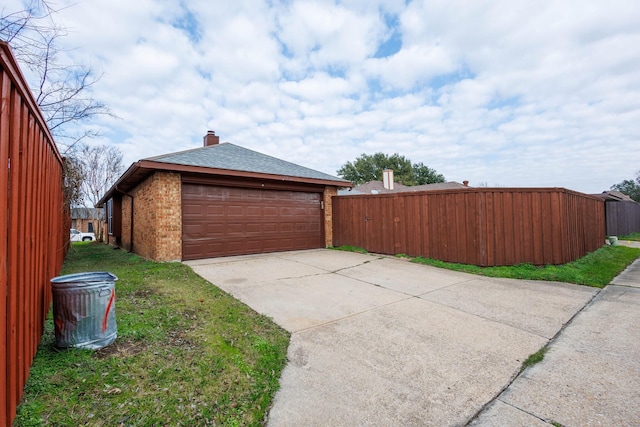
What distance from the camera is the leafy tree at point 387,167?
128ft

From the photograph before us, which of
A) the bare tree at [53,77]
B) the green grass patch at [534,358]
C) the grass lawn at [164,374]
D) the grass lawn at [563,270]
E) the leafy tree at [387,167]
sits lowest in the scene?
the green grass patch at [534,358]

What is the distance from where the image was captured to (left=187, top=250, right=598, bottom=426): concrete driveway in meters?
2.04

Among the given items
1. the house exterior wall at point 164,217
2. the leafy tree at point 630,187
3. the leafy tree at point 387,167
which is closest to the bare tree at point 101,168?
the house exterior wall at point 164,217

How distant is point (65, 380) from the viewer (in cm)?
208

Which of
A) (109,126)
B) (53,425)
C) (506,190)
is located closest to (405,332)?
(53,425)

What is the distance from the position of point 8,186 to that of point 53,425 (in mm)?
1477

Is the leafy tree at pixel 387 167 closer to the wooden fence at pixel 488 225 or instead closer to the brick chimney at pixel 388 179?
the brick chimney at pixel 388 179

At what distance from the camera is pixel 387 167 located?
39062mm

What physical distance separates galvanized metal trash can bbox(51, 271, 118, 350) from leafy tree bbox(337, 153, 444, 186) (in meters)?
37.9

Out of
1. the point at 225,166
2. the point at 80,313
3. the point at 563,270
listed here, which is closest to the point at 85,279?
the point at 80,313

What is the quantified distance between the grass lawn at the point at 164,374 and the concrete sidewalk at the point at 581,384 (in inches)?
66.2

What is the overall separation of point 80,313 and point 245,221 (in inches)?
255

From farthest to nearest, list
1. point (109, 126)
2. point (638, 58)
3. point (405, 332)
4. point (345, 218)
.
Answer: point (345, 218) < point (109, 126) < point (638, 58) < point (405, 332)

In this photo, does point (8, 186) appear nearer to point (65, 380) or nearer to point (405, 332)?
point (65, 380)
